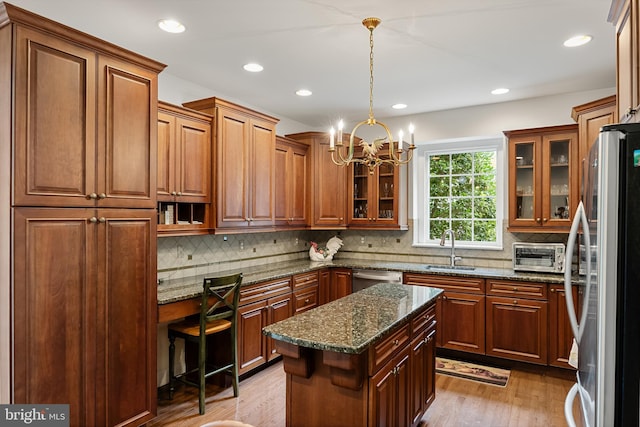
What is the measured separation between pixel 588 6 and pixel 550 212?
6.96ft

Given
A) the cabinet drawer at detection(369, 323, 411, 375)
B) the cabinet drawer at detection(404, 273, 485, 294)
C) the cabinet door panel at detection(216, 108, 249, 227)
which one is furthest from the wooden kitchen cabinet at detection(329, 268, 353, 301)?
the cabinet drawer at detection(369, 323, 411, 375)

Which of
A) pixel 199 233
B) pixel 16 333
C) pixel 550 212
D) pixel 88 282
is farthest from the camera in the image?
pixel 550 212

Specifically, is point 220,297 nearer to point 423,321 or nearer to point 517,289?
point 423,321

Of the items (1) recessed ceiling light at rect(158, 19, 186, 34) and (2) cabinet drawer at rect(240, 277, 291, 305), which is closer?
(1) recessed ceiling light at rect(158, 19, 186, 34)

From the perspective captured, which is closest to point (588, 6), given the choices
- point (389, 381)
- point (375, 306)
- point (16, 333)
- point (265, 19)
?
point (265, 19)

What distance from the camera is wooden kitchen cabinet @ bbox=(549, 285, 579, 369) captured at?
3.61 m

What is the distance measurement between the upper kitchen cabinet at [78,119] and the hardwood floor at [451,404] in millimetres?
1654

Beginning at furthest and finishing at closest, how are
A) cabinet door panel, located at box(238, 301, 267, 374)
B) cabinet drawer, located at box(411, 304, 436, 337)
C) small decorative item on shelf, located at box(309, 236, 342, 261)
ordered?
small decorative item on shelf, located at box(309, 236, 342, 261) → cabinet door panel, located at box(238, 301, 267, 374) → cabinet drawer, located at box(411, 304, 436, 337)

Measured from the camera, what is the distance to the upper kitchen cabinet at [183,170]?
3152 mm

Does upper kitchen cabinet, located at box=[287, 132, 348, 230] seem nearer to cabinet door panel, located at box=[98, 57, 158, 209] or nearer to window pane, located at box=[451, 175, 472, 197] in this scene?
window pane, located at box=[451, 175, 472, 197]

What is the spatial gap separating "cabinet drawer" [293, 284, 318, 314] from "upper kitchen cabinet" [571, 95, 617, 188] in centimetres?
283

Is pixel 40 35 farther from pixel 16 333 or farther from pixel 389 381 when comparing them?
pixel 389 381

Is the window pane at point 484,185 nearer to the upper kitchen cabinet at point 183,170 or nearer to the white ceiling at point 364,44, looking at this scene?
the white ceiling at point 364,44

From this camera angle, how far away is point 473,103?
14.7 feet
